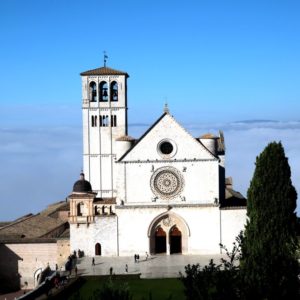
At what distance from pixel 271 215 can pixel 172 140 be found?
1781cm

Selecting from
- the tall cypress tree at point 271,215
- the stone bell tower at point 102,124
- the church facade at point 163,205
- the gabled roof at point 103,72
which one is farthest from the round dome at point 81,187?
the tall cypress tree at point 271,215

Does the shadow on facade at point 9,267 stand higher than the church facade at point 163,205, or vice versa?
Answer: the church facade at point 163,205

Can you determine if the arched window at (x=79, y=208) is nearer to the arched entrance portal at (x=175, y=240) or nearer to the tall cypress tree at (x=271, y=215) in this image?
A: the arched entrance portal at (x=175, y=240)

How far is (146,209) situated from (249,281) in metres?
24.9

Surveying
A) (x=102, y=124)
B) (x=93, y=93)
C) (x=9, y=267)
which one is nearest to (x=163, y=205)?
(x=9, y=267)

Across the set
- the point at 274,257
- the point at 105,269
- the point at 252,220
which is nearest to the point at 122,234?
the point at 105,269

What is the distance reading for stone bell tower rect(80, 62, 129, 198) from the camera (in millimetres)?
65500

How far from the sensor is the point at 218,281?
973 inches

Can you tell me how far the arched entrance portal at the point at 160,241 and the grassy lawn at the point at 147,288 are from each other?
10414 mm

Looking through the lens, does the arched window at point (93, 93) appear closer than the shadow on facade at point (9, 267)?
No

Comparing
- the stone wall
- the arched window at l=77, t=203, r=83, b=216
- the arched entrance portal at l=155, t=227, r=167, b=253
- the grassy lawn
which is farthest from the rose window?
the grassy lawn

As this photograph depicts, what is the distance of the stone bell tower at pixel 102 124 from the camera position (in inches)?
2579

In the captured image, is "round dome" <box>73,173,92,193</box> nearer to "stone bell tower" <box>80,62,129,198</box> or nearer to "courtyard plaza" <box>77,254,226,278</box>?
"courtyard plaza" <box>77,254,226,278</box>

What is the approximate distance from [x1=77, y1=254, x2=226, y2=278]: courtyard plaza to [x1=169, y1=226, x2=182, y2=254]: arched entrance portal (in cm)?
110
